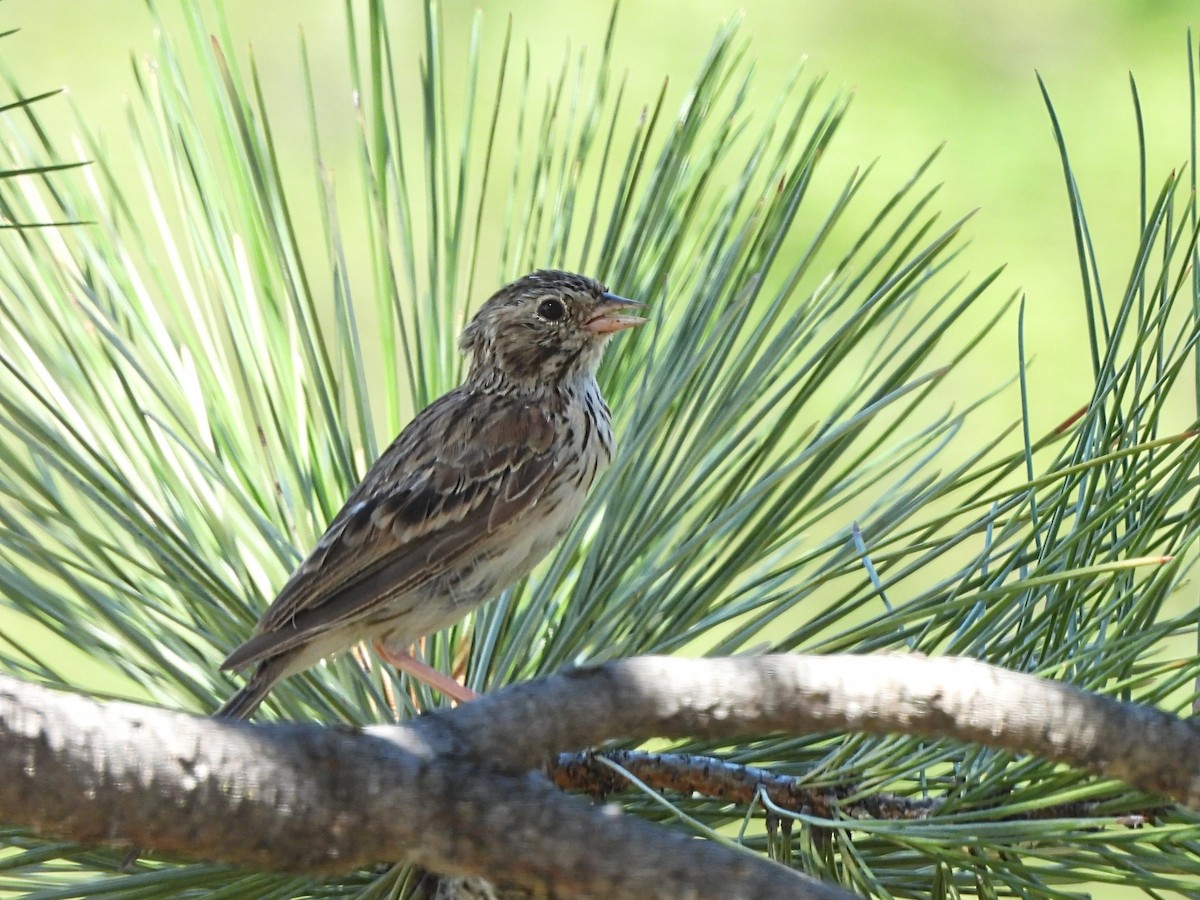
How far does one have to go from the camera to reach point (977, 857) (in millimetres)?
1299

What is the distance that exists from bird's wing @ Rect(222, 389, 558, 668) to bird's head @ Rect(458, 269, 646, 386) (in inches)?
4.3

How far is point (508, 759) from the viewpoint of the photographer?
3.19 feet

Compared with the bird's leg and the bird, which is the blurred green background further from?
the bird's leg

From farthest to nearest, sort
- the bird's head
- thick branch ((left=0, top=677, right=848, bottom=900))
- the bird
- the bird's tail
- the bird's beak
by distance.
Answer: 1. the bird's head
2. the bird's beak
3. the bird
4. the bird's tail
5. thick branch ((left=0, top=677, right=848, bottom=900))

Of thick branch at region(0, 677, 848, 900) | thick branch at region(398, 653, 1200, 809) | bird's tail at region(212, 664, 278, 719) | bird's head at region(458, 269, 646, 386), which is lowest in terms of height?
thick branch at region(0, 677, 848, 900)

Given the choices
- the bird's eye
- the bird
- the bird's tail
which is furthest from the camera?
the bird's eye

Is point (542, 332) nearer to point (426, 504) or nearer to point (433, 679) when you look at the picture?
point (426, 504)

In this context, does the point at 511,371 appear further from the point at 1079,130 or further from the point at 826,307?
the point at 1079,130

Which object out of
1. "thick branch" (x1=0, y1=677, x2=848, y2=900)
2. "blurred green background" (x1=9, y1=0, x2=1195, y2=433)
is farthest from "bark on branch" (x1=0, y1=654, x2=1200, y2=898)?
"blurred green background" (x1=9, y1=0, x2=1195, y2=433)

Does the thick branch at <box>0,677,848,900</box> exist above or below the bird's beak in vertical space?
below

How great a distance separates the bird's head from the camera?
8.02ft

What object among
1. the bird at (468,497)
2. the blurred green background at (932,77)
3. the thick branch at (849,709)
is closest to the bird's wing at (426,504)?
the bird at (468,497)

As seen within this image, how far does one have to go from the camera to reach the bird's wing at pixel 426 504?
196cm

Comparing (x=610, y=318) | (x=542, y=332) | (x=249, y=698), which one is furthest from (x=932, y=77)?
(x=249, y=698)
